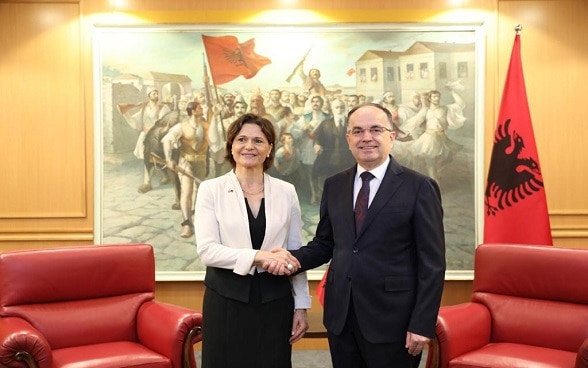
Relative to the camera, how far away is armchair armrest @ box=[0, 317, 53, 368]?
2.86 m

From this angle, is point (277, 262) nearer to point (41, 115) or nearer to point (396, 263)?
point (396, 263)

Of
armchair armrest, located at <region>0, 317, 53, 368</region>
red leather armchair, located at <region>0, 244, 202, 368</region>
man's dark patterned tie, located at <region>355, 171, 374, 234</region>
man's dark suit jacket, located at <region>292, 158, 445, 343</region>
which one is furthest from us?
red leather armchair, located at <region>0, 244, 202, 368</region>

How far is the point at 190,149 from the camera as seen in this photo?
4.64 m

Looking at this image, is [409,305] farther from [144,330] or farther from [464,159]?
[464,159]

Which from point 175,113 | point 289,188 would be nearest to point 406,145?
point 175,113

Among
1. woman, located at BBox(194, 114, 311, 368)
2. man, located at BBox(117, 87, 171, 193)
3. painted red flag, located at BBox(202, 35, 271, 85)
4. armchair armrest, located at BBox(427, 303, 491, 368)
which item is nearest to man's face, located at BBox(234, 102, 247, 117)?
painted red flag, located at BBox(202, 35, 271, 85)

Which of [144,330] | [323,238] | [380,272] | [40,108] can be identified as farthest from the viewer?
[40,108]

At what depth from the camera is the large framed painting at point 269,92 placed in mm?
4637

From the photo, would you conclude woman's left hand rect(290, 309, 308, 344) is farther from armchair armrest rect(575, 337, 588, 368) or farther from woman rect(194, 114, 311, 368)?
armchair armrest rect(575, 337, 588, 368)

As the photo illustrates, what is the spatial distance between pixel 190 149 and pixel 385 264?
272cm

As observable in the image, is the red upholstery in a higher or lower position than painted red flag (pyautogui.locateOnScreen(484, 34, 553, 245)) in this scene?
lower

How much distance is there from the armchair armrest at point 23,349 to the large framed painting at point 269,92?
5.64ft

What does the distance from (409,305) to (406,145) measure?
258 cm

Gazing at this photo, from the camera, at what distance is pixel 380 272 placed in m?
2.23
